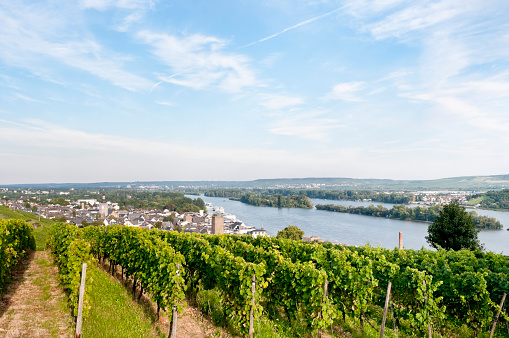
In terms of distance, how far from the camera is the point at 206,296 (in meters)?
10.1

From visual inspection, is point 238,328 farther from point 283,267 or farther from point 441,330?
point 441,330

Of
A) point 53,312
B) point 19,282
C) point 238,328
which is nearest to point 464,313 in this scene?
point 238,328

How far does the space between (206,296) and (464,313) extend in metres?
7.37

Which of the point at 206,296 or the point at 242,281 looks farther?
the point at 206,296

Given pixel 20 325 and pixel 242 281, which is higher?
pixel 242 281

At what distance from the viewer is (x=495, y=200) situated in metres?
110

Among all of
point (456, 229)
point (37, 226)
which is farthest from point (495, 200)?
point (37, 226)

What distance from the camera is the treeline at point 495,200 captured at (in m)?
106

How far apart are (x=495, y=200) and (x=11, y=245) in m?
136

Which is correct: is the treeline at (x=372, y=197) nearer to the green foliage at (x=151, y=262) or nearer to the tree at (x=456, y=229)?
the tree at (x=456, y=229)

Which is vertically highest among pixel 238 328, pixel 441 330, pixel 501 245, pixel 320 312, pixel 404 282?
pixel 404 282

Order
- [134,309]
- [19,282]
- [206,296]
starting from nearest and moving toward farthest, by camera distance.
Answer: [134,309]
[206,296]
[19,282]

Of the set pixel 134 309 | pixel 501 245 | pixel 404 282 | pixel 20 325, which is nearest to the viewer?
pixel 20 325

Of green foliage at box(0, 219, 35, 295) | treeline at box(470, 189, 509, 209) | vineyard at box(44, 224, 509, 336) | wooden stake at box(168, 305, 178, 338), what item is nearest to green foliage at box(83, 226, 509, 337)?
vineyard at box(44, 224, 509, 336)
